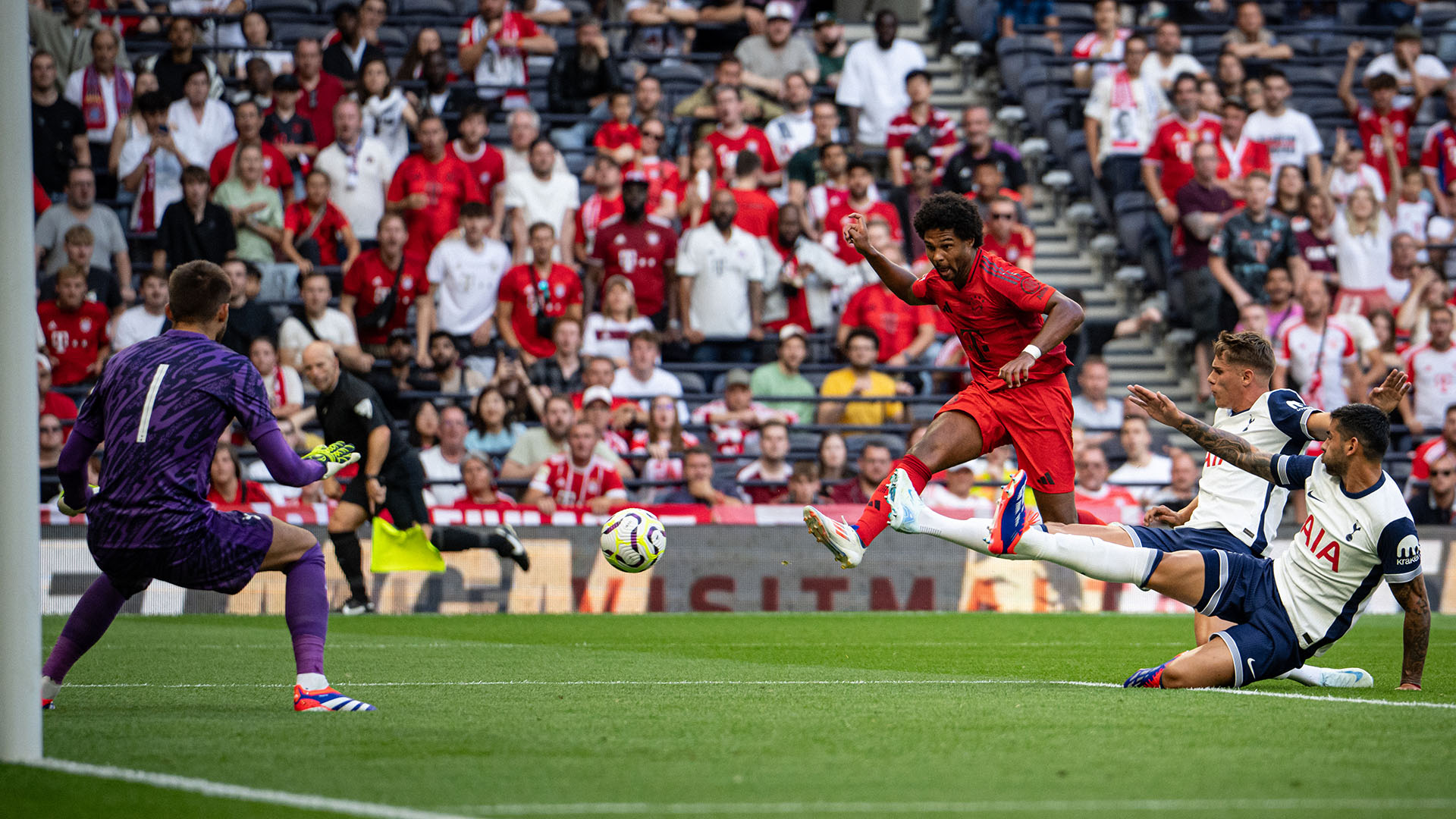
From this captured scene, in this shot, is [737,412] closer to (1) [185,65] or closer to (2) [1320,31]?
(1) [185,65]

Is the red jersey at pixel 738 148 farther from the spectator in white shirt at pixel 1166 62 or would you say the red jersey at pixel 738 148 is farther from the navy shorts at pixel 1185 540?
the navy shorts at pixel 1185 540

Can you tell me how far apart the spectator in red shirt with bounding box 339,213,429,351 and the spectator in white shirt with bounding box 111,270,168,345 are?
1690 mm

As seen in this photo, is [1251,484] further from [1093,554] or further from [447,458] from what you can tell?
[447,458]

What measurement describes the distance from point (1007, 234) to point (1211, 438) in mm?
9339

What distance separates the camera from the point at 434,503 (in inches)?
587

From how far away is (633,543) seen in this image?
31.0ft

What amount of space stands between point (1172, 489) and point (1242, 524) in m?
7.17

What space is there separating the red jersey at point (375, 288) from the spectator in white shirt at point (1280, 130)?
941cm

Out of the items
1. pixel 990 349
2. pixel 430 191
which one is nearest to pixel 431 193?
pixel 430 191

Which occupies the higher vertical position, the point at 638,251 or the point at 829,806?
the point at 638,251

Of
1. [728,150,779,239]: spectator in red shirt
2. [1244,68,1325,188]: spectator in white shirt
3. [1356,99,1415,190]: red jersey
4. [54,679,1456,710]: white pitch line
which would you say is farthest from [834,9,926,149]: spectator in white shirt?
[54,679,1456,710]: white pitch line

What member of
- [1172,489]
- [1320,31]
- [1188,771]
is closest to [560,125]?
[1172,489]

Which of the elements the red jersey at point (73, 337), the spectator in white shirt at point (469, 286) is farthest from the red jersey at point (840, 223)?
the red jersey at point (73, 337)

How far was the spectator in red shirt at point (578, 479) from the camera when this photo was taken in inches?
579
